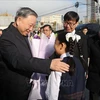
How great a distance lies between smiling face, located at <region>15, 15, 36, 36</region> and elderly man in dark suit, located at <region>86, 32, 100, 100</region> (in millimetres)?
1632

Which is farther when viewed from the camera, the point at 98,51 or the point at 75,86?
the point at 98,51

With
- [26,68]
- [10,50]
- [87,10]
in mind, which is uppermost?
[87,10]

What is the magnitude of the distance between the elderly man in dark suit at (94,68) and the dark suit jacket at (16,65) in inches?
59.4

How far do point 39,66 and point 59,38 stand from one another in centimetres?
47

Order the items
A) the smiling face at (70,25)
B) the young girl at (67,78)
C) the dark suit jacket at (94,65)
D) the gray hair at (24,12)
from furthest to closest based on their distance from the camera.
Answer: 1. the dark suit jacket at (94,65)
2. the smiling face at (70,25)
3. the gray hair at (24,12)
4. the young girl at (67,78)

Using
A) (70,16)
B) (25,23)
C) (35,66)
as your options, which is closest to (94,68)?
(70,16)

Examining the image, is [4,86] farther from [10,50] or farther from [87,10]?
[87,10]

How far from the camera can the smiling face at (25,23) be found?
242 centimetres

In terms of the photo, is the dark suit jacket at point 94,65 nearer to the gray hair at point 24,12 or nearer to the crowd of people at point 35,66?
the crowd of people at point 35,66

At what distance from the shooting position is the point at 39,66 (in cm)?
212

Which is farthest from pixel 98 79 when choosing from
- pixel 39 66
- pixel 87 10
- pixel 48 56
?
pixel 87 10

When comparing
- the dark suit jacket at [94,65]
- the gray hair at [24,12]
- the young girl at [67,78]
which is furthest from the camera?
the dark suit jacket at [94,65]

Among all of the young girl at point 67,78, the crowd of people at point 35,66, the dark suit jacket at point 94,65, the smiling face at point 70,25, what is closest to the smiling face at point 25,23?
the crowd of people at point 35,66

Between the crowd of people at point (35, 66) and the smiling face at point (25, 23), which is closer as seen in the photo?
the crowd of people at point (35, 66)
